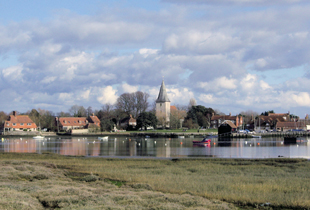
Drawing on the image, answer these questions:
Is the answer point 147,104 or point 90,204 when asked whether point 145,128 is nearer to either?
point 147,104

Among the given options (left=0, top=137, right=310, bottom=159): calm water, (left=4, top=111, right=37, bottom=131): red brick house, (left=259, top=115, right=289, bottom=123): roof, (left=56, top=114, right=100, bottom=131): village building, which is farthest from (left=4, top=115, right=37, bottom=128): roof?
(left=259, top=115, right=289, bottom=123): roof

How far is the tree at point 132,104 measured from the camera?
140750 millimetres

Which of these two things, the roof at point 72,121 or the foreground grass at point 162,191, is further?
the roof at point 72,121

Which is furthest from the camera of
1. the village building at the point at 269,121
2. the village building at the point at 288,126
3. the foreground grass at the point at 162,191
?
the village building at the point at 269,121

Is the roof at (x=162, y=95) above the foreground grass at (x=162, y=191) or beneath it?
above

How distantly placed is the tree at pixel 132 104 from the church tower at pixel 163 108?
8.70m

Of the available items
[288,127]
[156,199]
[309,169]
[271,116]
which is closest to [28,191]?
[156,199]

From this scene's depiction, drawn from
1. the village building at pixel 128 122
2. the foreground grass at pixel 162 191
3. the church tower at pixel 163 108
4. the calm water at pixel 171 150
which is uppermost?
the church tower at pixel 163 108

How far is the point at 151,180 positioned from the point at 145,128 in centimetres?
11357

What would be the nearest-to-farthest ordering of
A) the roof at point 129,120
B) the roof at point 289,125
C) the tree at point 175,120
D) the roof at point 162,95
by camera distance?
the roof at point 129,120 < the tree at point 175,120 < the roof at point 289,125 < the roof at point 162,95

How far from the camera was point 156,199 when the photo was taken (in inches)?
572

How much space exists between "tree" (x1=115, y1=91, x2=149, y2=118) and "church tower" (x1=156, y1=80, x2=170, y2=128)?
8705mm

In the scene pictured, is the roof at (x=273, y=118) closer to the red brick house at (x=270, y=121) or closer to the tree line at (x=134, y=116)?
the red brick house at (x=270, y=121)

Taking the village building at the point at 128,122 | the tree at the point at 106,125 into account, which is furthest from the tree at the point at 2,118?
the village building at the point at 128,122
